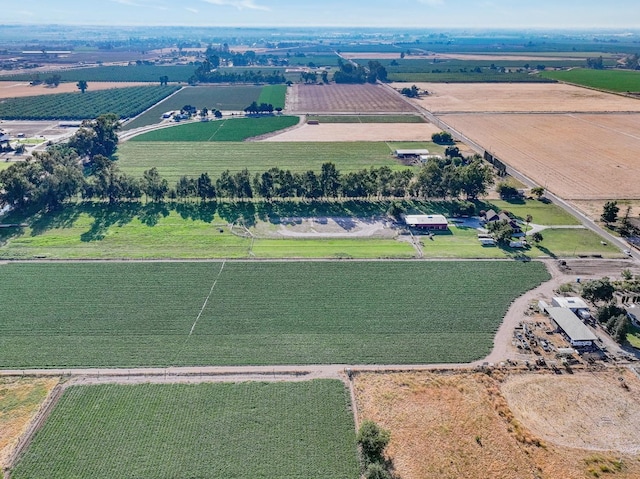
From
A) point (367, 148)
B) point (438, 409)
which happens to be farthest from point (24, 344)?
point (367, 148)

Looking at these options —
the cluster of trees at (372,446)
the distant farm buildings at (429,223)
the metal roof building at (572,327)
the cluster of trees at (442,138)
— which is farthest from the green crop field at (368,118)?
the cluster of trees at (372,446)

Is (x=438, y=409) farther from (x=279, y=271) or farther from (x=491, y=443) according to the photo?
(x=279, y=271)

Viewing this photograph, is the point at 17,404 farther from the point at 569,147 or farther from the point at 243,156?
the point at 569,147

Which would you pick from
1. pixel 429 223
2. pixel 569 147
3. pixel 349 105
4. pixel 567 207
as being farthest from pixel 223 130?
pixel 569 147

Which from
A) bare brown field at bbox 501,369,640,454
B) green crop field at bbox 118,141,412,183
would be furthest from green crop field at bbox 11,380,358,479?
green crop field at bbox 118,141,412,183

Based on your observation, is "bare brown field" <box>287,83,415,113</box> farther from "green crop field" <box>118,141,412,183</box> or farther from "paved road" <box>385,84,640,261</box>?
"green crop field" <box>118,141,412,183</box>

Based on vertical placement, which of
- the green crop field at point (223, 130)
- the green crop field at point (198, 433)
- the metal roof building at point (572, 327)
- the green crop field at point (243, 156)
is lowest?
the green crop field at point (198, 433)

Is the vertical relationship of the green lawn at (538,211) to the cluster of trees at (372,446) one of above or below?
above

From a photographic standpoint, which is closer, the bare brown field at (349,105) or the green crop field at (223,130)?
the green crop field at (223,130)

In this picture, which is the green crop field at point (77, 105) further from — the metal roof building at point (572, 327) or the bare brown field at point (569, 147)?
the metal roof building at point (572, 327)
